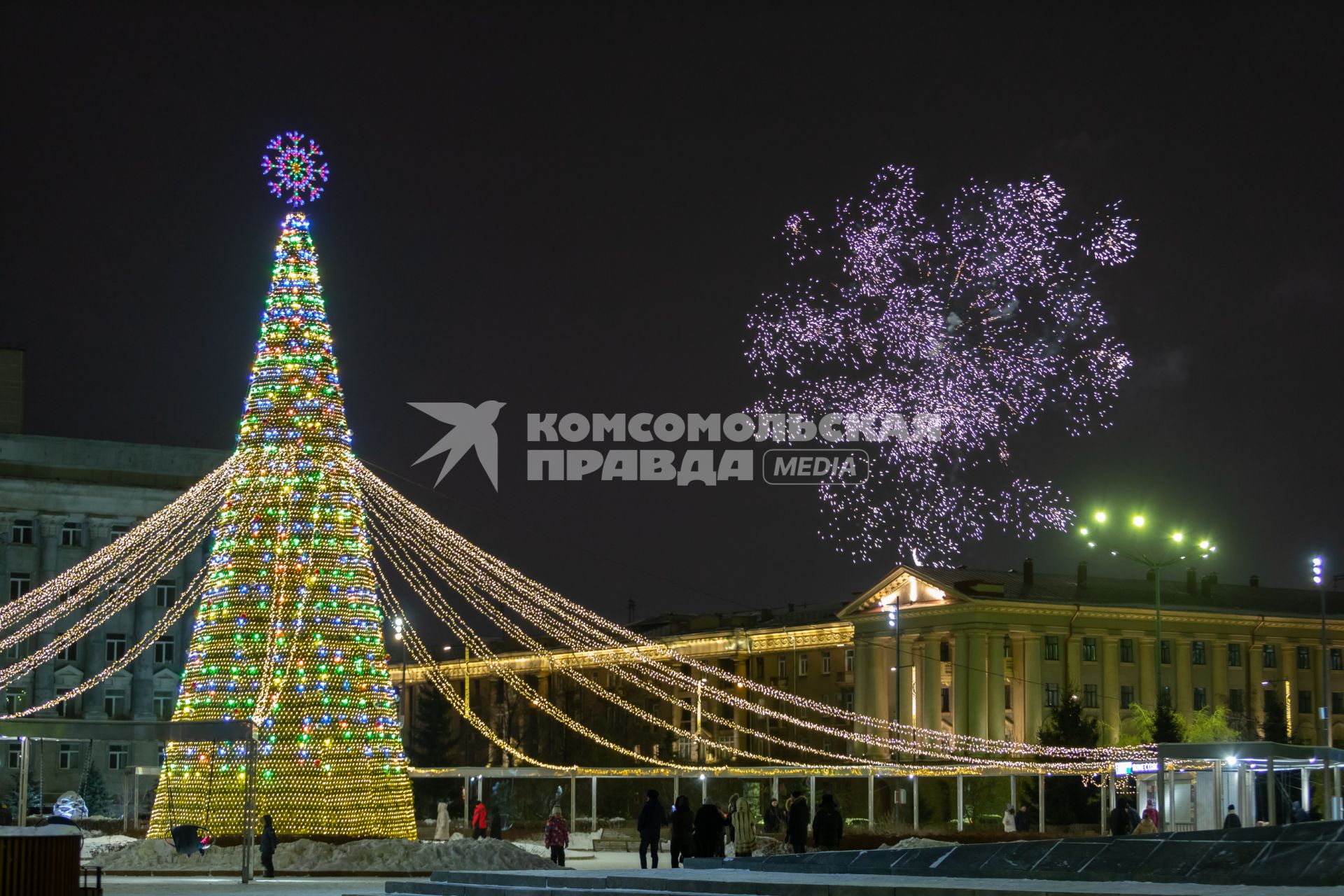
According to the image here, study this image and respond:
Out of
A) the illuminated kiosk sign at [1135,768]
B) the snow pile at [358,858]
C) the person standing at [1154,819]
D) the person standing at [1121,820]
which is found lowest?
the snow pile at [358,858]

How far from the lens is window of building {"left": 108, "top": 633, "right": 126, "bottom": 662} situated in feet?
222

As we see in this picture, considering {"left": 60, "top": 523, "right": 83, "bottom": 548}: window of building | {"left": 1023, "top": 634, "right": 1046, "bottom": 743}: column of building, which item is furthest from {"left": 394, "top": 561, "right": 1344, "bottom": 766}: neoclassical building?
{"left": 60, "top": 523, "right": 83, "bottom": 548}: window of building

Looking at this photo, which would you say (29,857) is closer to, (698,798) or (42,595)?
(42,595)

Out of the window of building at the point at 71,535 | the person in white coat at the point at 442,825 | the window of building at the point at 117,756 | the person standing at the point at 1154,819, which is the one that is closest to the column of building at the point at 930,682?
the window of building at the point at 117,756

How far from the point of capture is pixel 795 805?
2534 cm

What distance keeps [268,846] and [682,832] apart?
243 inches

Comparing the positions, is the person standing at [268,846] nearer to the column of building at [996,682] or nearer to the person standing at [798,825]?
the person standing at [798,825]

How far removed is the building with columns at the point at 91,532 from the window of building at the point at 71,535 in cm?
2

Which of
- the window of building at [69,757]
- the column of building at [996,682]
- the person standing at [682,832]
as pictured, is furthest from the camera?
the column of building at [996,682]

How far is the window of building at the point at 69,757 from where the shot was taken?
63906 mm

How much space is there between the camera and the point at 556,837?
30.1 meters

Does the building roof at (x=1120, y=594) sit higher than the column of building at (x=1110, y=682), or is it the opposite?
the building roof at (x=1120, y=594)

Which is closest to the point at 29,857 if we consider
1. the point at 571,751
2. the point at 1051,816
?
the point at 1051,816

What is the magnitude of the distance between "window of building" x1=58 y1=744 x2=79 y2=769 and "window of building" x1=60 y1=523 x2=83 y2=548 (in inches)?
287
